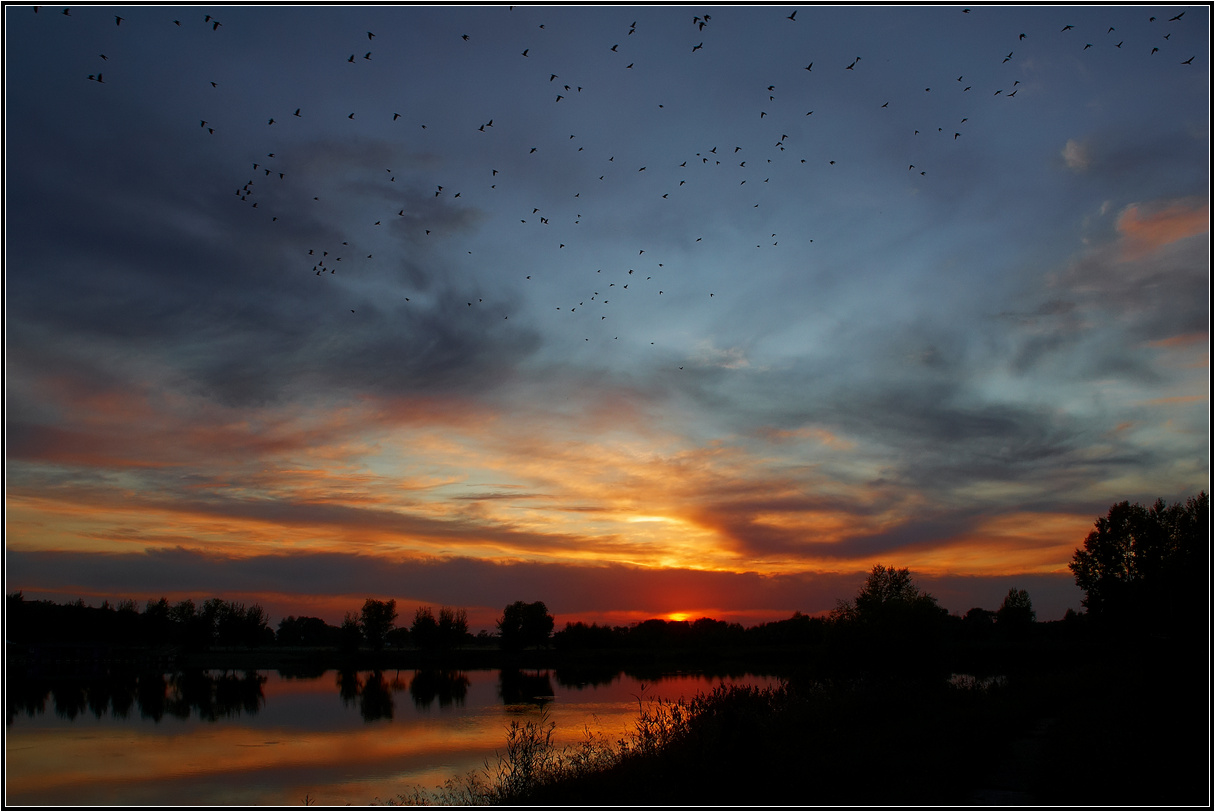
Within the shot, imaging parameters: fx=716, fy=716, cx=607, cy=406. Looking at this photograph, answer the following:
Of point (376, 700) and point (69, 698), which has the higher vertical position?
point (69, 698)

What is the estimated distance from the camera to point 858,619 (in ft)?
150

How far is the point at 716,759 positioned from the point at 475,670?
342 feet

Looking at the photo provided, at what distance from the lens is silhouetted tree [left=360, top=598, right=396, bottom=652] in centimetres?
15400

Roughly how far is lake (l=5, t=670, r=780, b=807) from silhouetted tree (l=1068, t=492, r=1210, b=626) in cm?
4441

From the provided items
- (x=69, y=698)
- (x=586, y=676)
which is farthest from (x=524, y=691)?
(x=69, y=698)

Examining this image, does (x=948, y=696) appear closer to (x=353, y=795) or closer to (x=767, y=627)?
(x=353, y=795)

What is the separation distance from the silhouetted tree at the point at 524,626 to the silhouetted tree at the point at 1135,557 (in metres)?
93.3

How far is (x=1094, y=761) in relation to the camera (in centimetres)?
1406

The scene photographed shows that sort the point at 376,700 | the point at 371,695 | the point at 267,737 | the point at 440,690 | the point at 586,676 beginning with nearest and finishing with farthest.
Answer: the point at 267,737 → the point at 376,700 → the point at 371,695 → the point at 440,690 → the point at 586,676

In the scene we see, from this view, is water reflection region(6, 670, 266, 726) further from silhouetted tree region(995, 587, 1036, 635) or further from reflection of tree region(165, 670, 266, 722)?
silhouetted tree region(995, 587, 1036, 635)

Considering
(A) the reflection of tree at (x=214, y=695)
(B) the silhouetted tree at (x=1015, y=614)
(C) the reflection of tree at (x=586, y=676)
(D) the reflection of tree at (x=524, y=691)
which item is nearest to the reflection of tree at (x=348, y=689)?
(A) the reflection of tree at (x=214, y=695)

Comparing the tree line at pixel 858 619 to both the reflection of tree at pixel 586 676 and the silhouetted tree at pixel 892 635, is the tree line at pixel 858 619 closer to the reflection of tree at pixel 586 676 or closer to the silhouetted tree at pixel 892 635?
the silhouetted tree at pixel 892 635

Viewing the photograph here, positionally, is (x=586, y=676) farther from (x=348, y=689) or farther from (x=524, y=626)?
(x=524, y=626)

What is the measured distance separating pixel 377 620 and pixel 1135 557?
135 meters
